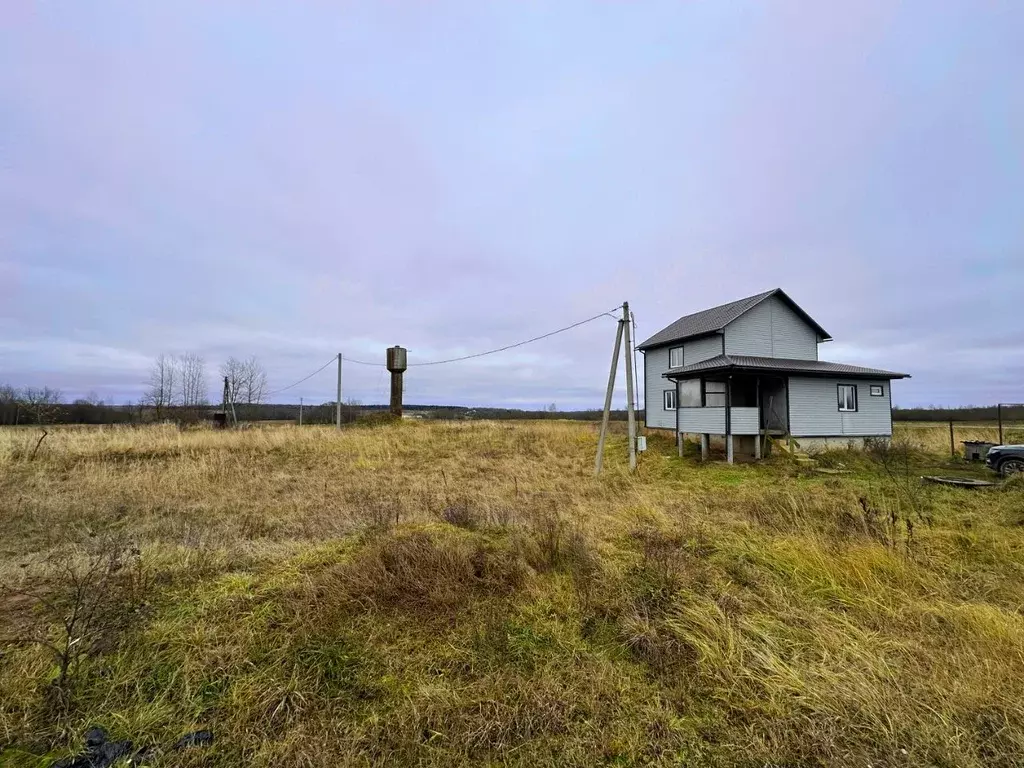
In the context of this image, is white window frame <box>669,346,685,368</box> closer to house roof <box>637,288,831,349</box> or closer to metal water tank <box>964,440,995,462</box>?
house roof <box>637,288,831,349</box>

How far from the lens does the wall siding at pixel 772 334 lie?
18578 millimetres

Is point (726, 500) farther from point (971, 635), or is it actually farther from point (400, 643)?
point (400, 643)

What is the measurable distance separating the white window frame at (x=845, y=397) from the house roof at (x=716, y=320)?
2820mm

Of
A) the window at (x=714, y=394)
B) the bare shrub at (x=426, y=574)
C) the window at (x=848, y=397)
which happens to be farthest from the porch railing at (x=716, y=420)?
the bare shrub at (x=426, y=574)

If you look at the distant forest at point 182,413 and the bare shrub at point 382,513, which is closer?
the bare shrub at point 382,513

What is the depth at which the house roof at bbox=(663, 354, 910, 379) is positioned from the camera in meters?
15.9

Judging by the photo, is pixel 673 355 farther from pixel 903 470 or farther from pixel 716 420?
pixel 903 470

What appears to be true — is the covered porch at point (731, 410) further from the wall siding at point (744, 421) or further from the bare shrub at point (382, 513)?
the bare shrub at point (382, 513)

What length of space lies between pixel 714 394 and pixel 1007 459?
7.75 metres

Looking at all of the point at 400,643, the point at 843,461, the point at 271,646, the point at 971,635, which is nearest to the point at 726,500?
the point at 971,635

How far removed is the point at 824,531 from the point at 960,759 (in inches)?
159

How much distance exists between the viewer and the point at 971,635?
3.29m

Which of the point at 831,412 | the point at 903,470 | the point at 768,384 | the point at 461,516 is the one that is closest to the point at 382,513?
the point at 461,516

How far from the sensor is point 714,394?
57.1ft
